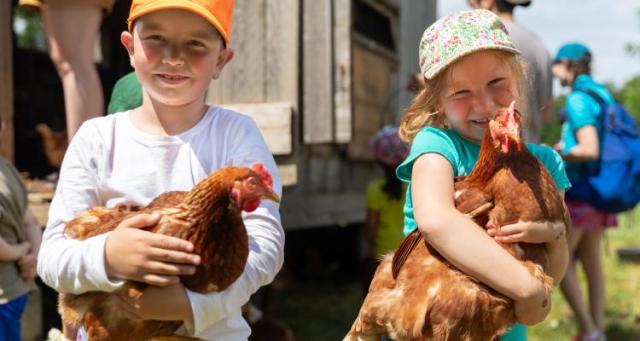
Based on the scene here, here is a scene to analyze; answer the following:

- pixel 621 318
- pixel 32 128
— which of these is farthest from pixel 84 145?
pixel 32 128

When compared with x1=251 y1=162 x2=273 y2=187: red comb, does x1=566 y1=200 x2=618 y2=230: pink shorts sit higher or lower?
lower

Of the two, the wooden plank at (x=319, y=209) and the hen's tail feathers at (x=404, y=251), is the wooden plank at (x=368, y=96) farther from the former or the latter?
the hen's tail feathers at (x=404, y=251)

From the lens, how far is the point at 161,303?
1.75m

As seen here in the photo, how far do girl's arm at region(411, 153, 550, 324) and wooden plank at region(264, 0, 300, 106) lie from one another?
2775 millimetres

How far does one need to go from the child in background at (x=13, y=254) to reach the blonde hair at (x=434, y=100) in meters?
1.89

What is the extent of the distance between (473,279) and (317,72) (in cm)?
306

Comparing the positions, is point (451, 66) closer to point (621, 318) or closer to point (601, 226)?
point (601, 226)

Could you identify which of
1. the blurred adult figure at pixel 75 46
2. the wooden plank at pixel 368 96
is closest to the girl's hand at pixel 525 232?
the blurred adult figure at pixel 75 46

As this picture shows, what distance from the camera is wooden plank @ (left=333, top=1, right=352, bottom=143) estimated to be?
480 cm

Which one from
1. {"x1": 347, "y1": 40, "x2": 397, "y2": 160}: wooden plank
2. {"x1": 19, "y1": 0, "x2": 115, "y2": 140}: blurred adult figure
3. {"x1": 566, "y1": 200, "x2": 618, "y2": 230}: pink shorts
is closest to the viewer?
{"x1": 19, "y1": 0, "x2": 115, "y2": 140}: blurred adult figure

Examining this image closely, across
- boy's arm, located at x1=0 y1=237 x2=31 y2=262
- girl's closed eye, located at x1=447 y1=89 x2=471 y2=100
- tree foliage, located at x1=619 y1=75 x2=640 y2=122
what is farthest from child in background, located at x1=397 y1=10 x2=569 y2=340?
tree foliage, located at x1=619 y1=75 x2=640 y2=122

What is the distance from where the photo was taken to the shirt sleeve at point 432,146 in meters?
2.11

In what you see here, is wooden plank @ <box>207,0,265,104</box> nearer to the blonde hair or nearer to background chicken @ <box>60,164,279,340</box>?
the blonde hair

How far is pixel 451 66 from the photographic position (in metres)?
2.10
